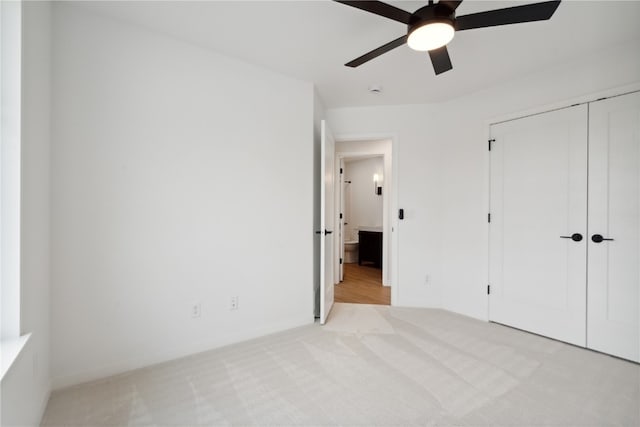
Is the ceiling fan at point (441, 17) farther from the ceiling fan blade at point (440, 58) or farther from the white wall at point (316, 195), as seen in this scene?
the white wall at point (316, 195)

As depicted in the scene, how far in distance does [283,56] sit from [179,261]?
192 centimetres

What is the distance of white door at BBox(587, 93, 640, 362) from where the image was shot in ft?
7.39

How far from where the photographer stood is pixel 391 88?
310 cm

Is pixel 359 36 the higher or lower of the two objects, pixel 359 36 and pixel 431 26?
the higher

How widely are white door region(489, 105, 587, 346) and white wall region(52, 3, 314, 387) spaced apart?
2.12 metres

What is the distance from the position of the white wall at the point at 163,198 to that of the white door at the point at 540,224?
2.12m

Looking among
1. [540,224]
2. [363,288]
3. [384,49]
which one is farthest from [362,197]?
[384,49]

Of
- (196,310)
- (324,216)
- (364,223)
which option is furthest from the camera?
(364,223)

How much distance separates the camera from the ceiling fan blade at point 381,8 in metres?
1.44

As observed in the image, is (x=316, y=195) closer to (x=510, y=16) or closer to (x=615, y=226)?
(x=510, y=16)

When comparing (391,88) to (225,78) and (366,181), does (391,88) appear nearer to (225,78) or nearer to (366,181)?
(225,78)

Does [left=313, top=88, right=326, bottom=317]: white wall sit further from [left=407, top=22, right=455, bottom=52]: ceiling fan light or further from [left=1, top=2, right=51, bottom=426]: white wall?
[left=1, top=2, right=51, bottom=426]: white wall

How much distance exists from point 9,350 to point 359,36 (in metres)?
2.74

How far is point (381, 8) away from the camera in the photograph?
1.48 m
